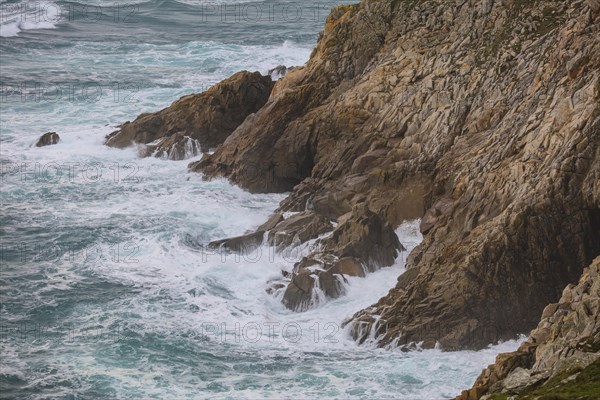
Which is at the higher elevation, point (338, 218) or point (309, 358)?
point (338, 218)

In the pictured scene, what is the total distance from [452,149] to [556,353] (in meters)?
17.1

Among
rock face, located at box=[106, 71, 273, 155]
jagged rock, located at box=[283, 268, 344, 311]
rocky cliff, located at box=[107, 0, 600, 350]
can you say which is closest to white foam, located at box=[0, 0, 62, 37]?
rocky cliff, located at box=[107, 0, 600, 350]

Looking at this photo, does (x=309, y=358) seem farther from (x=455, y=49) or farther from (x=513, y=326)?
(x=455, y=49)

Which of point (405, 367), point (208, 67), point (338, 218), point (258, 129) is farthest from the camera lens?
point (208, 67)

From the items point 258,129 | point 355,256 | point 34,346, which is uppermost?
point 258,129

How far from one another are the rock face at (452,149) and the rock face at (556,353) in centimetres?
544

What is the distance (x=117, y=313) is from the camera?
38.2 metres

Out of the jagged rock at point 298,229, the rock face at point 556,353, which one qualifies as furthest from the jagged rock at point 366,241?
the rock face at point 556,353

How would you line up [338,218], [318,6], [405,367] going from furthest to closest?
[318,6] → [338,218] → [405,367]

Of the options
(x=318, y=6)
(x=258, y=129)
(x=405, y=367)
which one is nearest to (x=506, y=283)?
(x=405, y=367)

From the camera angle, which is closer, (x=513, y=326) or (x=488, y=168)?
(x=513, y=326)

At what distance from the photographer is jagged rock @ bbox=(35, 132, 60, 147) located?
2234 inches

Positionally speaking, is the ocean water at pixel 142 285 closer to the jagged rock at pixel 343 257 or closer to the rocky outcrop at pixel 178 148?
the jagged rock at pixel 343 257

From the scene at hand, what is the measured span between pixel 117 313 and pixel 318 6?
6044 cm
